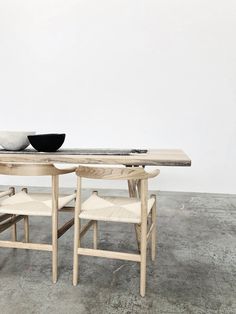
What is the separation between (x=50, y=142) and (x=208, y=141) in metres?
2.57

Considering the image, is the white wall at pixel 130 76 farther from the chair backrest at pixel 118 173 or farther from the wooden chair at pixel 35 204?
the chair backrest at pixel 118 173

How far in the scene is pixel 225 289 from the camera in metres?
1.69

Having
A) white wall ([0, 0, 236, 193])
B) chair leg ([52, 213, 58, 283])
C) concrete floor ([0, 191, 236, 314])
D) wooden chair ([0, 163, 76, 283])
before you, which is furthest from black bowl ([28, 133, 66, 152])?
white wall ([0, 0, 236, 193])

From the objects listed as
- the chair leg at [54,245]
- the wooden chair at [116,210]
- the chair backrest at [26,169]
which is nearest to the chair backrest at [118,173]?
the wooden chair at [116,210]

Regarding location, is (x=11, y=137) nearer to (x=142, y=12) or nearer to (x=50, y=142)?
(x=50, y=142)

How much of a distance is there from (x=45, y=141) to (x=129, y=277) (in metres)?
1.10

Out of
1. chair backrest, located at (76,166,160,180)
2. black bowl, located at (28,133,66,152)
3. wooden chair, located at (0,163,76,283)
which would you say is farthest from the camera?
black bowl, located at (28,133,66,152)

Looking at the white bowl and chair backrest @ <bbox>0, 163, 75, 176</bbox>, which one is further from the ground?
the white bowl

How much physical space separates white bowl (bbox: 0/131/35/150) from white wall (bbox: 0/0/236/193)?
2053mm

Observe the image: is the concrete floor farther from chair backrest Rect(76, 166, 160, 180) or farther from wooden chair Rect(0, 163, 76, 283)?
chair backrest Rect(76, 166, 160, 180)

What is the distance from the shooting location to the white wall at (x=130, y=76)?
392 cm

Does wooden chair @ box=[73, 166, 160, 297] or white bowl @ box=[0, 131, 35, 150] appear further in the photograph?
white bowl @ box=[0, 131, 35, 150]

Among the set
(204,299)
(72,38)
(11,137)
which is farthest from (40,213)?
(72,38)

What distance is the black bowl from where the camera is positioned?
6.89ft
